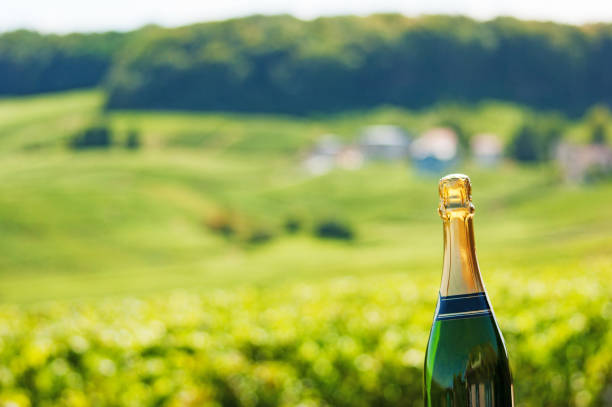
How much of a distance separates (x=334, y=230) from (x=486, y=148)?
299 inches

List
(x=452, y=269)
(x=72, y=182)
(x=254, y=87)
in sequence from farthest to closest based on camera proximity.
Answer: (x=254, y=87), (x=72, y=182), (x=452, y=269)

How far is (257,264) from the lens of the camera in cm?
2588

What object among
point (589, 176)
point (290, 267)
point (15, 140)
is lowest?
point (290, 267)

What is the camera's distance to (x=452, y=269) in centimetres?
103

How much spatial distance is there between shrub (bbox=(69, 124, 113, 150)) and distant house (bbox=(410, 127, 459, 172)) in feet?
40.2

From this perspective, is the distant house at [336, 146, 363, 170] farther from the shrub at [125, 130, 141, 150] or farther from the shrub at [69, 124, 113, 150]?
the shrub at [69, 124, 113, 150]

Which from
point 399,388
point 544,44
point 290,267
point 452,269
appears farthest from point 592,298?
point 544,44

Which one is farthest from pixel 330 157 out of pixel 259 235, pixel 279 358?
pixel 279 358

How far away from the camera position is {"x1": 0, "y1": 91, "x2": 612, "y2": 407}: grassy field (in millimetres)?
3717

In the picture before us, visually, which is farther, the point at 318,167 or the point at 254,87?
the point at 254,87

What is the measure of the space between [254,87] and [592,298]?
31.3 meters

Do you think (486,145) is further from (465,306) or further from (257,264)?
(465,306)

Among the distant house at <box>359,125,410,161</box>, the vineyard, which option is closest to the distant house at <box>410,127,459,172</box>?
the distant house at <box>359,125,410,161</box>

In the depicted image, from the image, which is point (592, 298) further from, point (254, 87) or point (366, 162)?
point (254, 87)
